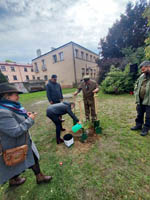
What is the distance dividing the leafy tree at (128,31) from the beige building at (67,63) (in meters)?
4.61

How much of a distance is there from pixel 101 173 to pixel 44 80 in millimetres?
20193

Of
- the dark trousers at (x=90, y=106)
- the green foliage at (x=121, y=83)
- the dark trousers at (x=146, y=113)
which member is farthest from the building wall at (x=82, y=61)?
the dark trousers at (x=146, y=113)

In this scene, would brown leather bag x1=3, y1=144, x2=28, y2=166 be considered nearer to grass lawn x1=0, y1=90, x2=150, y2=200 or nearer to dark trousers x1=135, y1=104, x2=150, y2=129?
grass lawn x1=0, y1=90, x2=150, y2=200

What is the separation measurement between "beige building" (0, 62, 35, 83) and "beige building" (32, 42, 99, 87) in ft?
38.9

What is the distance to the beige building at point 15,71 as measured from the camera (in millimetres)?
25380

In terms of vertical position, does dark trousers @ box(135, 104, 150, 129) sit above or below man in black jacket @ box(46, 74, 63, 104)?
below

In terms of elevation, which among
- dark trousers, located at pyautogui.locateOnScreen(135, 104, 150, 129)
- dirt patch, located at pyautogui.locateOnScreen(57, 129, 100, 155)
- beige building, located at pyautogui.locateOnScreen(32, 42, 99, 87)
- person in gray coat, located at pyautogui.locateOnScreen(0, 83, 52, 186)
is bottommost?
dirt patch, located at pyautogui.locateOnScreen(57, 129, 100, 155)

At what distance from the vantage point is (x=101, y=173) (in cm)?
171

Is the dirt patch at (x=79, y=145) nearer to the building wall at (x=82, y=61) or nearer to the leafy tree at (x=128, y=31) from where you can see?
the leafy tree at (x=128, y=31)

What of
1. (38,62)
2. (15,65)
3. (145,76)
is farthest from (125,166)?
(15,65)

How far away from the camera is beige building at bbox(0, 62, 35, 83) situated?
2538 centimetres

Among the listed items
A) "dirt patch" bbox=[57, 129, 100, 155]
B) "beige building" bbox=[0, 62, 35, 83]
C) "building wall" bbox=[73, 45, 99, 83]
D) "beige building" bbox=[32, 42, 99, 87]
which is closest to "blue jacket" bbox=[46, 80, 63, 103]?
"dirt patch" bbox=[57, 129, 100, 155]

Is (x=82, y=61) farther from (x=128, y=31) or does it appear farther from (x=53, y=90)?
(x=53, y=90)

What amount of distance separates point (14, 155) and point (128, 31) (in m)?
17.2
